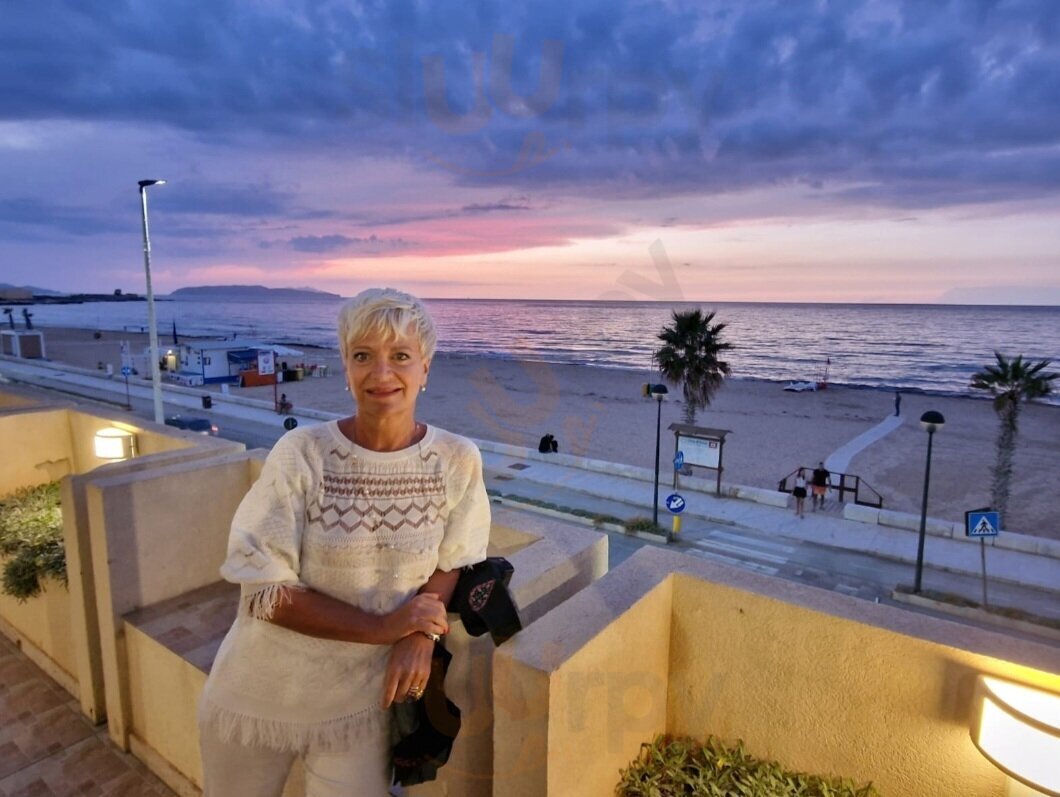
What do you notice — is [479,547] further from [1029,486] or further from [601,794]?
[1029,486]

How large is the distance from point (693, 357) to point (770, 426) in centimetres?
919

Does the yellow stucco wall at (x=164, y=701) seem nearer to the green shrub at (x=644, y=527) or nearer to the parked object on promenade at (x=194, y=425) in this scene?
the green shrub at (x=644, y=527)

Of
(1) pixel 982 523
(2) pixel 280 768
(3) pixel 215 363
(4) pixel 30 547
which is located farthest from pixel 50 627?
(3) pixel 215 363

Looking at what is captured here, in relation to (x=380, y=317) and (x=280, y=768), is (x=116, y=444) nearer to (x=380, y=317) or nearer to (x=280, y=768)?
(x=280, y=768)

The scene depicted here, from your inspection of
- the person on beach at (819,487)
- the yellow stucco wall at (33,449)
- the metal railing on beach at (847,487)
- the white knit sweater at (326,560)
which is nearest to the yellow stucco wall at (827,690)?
the white knit sweater at (326,560)

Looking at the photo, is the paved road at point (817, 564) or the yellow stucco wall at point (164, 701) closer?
the yellow stucco wall at point (164, 701)

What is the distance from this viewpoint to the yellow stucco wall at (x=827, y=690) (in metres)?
2.54

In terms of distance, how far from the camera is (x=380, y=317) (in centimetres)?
179

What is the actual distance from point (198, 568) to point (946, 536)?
52.0ft

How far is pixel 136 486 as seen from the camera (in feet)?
14.4

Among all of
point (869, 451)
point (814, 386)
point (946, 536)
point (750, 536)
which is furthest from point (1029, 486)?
point (814, 386)

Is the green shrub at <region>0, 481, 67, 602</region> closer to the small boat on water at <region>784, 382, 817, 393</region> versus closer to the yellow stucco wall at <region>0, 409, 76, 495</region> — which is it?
the yellow stucco wall at <region>0, 409, 76, 495</region>

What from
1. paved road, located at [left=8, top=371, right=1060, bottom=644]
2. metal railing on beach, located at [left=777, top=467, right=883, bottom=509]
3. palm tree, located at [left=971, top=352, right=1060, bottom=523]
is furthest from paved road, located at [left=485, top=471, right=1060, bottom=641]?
palm tree, located at [left=971, top=352, right=1060, bottom=523]

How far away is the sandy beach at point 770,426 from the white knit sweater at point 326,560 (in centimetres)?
1840
